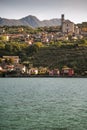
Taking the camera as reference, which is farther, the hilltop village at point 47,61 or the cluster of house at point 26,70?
the hilltop village at point 47,61

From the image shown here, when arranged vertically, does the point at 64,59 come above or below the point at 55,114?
below

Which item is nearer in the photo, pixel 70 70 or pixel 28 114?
pixel 28 114

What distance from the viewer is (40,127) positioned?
96.6 ft

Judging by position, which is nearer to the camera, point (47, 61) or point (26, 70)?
point (26, 70)

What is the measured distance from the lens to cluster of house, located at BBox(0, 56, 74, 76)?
13038cm

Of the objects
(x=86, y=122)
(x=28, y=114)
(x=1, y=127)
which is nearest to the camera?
(x=1, y=127)

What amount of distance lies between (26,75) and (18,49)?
1724 cm

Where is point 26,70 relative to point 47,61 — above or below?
below

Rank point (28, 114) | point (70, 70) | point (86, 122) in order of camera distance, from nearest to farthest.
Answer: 1. point (86, 122)
2. point (28, 114)
3. point (70, 70)

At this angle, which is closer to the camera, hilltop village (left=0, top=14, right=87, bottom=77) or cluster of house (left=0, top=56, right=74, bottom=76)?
cluster of house (left=0, top=56, right=74, bottom=76)

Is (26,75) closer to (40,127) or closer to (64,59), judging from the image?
(64,59)

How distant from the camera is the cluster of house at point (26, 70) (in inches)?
5133

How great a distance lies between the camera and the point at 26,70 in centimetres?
13550

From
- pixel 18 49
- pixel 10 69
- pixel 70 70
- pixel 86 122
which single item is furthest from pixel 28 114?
pixel 18 49
